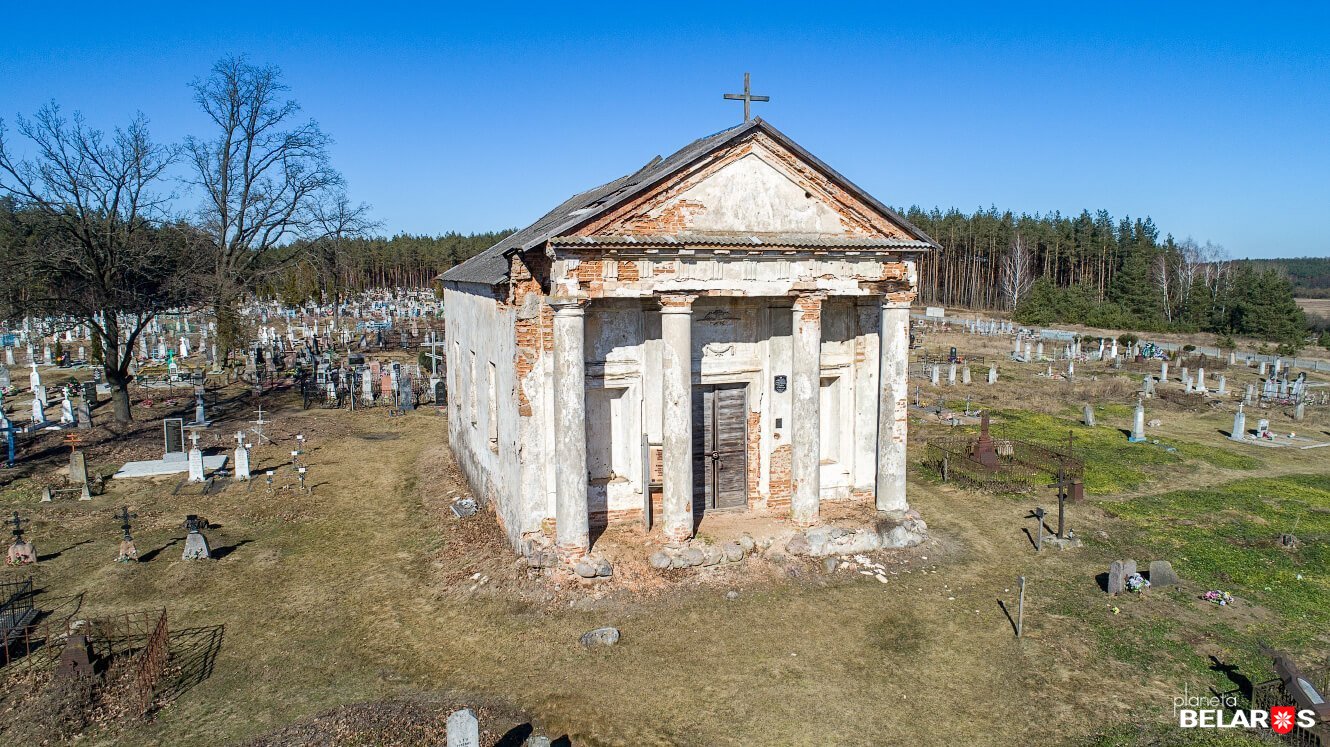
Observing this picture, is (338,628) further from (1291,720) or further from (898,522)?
(1291,720)

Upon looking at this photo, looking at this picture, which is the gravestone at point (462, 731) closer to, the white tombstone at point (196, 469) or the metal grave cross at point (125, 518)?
the metal grave cross at point (125, 518)

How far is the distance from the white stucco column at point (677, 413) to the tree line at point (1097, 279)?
5125 centimetres

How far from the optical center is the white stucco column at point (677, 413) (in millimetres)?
12203

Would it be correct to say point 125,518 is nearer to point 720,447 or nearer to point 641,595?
point 641,595

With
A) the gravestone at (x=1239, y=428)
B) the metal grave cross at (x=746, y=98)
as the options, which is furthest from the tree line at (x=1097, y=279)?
the metal grave cross at (x=746, y=98)

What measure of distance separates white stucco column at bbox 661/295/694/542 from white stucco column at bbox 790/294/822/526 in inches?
77.5

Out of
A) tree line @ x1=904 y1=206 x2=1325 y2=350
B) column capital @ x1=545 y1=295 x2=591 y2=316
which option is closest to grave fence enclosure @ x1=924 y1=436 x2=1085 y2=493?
column capital @ x1=545 y1=295 x2=591 y2=316

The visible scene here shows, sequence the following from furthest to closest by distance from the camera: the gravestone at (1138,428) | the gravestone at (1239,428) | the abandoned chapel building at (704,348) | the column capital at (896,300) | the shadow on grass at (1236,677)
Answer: the gravestone at (1239,428)
the gravestone at (1138,428)
the column capital at (896,300)
the abandoned chapel building at (704,348)
the shadow on grass at (1236,677)

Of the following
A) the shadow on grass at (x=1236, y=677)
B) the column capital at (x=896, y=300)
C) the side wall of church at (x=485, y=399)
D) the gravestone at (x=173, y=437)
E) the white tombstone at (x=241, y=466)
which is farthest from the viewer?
the gravestone at (x=173, y=437)

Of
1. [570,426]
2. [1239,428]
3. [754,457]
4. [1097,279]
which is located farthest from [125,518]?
[1097,279]

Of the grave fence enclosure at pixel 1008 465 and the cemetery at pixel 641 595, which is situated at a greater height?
the grave fence enclosure at pixel 1008 465

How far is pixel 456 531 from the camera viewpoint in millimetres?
14531

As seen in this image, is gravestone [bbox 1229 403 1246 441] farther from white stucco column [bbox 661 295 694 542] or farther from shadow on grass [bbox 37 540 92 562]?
shadow on grass [bbox 37 540 92 562]

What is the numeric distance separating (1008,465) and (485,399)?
1292cm
